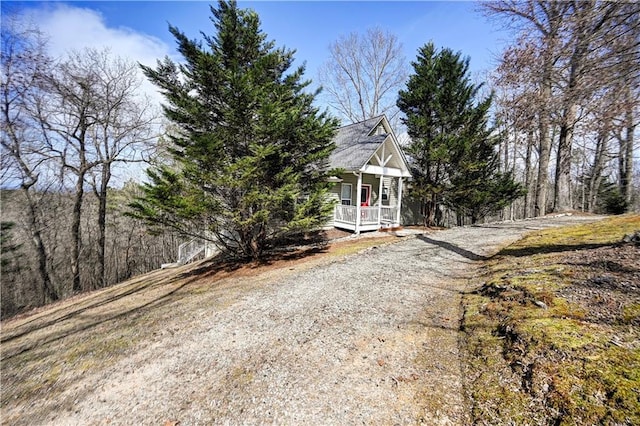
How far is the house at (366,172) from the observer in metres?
12.4

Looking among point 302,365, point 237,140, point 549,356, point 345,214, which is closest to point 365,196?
point 345,214

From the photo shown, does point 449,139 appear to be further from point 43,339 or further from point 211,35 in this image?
point 43,339

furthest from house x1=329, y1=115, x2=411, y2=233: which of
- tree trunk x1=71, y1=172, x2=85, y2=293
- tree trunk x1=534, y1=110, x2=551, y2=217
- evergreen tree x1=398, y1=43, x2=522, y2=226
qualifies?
tree trunk x1=71, y1=172, x2=85, y2=293

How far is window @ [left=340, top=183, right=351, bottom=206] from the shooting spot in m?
14.9

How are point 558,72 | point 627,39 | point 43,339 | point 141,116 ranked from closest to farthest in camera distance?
point 627,39 < point 558,72 < point 43,339 < point 141,116

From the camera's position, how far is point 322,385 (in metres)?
2.97

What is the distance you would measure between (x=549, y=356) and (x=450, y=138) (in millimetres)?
14016

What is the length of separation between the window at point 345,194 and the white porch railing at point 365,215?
1.48 meters

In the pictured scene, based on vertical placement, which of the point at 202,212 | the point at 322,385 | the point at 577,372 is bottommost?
the point at 322,385

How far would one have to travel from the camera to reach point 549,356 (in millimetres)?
2625

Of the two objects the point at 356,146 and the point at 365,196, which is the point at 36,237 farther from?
the point at 365,196

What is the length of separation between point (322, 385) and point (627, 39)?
6891 millimetres

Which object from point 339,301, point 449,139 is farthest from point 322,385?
point 449,139

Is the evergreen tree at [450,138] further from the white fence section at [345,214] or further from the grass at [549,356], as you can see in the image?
the grass at [549,356]
